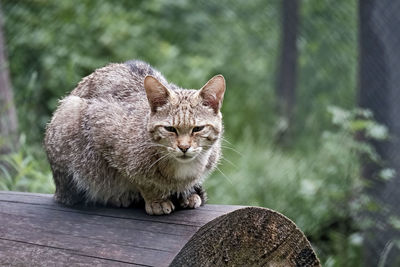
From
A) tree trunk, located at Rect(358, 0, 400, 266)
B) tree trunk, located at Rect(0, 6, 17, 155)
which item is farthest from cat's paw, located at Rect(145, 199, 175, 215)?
tree trunk, located at Rect(358, 0, 400, 266)

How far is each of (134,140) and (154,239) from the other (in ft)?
2.40

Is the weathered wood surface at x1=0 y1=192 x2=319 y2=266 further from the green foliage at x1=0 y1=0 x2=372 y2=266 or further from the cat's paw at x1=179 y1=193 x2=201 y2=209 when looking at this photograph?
the green foliage at x1=0 y1=0 x2=372 y2=266

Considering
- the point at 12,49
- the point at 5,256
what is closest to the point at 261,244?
the point at 5,256

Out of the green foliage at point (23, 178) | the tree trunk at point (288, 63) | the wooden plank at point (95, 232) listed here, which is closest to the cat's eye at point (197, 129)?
the wooden plank at point (95, 232)

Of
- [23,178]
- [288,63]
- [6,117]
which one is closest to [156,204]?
[23,178]

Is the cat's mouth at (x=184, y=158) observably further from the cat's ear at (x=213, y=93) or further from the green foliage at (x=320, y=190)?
the green foliage at (x=320, y=190)

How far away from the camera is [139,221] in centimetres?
294

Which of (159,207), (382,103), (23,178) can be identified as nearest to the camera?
(159,207)

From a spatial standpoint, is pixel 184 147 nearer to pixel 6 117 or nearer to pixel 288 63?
pixel 6 117

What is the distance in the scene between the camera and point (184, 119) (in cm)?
301

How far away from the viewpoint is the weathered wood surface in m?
2.60

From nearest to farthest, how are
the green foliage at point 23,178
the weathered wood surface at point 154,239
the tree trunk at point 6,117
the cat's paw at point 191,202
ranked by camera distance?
the weathered wood surface at point 154,239
the cat's paw at point 191,202
the green foliage at point 23,178
the tree trunk at point 6,117

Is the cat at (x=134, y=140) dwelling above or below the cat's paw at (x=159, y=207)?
above

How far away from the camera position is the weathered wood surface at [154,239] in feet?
8.53
